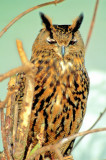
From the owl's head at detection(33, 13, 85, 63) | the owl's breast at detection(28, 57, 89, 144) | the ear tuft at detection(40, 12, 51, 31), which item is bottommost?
the owl's breast at detection(28, 57, 89, 144)

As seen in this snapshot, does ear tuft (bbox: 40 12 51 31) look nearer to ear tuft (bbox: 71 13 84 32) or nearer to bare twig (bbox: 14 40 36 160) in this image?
ear tuft (bbox: 71 13 84 32)

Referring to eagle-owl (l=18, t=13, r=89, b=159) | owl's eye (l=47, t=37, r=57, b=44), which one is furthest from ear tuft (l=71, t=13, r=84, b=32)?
owl's eye (l=47, t=37, r=57, b=44)

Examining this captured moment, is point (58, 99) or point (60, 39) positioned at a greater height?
point (60, 39)

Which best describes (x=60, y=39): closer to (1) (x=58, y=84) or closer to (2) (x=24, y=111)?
(1) (x=58, y=84)

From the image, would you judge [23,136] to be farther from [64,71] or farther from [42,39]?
[42,39]

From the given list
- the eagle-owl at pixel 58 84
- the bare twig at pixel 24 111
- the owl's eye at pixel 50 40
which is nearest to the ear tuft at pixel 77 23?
the eagle-owl at pixel 58 84

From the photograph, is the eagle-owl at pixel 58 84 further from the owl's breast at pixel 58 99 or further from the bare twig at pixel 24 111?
the bare twig at pixel 24 111

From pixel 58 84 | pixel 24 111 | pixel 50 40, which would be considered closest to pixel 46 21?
pixel 50 40

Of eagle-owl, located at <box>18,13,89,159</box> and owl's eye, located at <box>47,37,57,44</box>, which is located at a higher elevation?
owl's eye, located at <box>47,37,57,44</box>
